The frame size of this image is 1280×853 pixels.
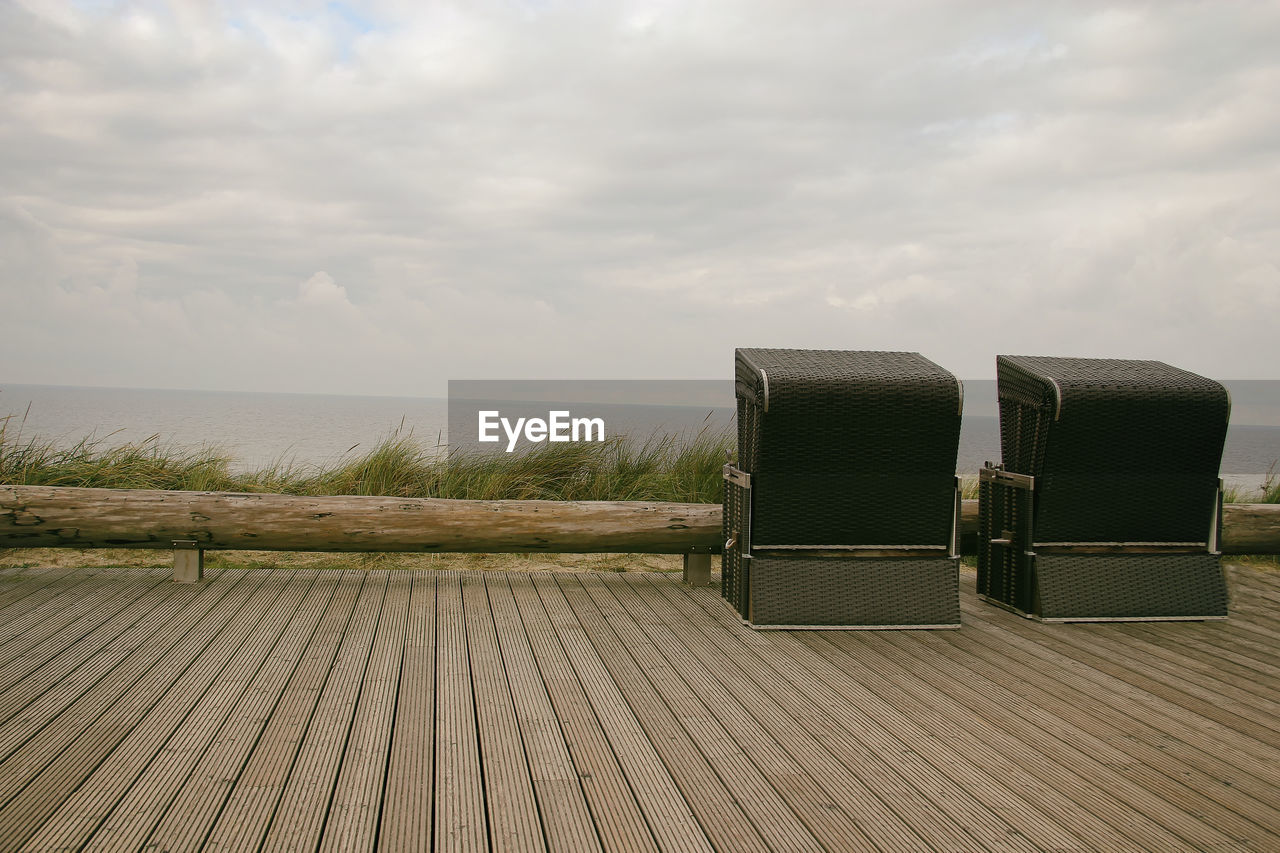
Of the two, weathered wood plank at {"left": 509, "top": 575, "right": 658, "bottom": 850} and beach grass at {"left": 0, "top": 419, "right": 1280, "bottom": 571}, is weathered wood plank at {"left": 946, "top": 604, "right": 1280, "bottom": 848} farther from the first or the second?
beach grass at {"left": 0, "top": 419, "right": 1280, "bottom": 571}

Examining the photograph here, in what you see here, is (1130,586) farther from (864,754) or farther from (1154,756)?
(864,754)

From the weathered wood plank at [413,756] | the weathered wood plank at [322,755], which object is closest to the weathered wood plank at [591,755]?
the weathered wood plank at [413,756]

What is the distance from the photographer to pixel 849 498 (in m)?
3.31

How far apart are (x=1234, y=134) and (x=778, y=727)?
40.2 feet

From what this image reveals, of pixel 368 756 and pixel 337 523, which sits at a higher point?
pixel 337 523

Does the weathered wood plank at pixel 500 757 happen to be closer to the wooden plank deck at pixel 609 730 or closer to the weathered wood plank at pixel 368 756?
the wooden plank deck at pixel 609 730

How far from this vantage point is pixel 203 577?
4.09 metres

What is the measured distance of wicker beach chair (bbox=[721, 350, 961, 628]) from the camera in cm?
325

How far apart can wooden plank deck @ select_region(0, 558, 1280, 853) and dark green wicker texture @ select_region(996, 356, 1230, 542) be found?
19.2 inches

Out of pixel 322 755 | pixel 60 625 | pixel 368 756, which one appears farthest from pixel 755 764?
pixel 60 625

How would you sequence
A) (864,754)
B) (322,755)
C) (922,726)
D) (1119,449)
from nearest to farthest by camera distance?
(322,755), (864,754), (922,726), (1119,449)

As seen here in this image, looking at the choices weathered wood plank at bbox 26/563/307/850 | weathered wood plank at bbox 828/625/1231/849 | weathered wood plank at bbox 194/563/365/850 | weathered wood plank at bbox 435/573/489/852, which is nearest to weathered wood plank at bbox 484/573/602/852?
weathered wood plank at bbox 435/573/489/852

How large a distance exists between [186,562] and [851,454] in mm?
3280

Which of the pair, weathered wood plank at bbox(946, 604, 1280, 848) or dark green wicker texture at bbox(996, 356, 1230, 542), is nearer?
weathered wood plank at bbox(946, 604, 1280, 848)
